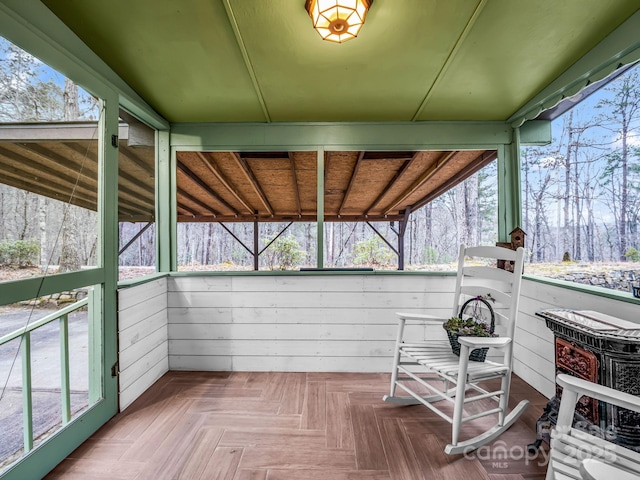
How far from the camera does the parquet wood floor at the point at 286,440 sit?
5.07 ft

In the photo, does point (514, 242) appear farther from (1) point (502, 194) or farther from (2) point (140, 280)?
(2) point (140, 280)

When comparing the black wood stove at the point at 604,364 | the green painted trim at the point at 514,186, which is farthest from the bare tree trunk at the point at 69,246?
the green painted trim at the point at 514,186

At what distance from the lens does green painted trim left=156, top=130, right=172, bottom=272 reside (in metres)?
2.79

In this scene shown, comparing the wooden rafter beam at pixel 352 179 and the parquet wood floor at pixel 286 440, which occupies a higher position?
the wooden rafter beam at pixel 352 179

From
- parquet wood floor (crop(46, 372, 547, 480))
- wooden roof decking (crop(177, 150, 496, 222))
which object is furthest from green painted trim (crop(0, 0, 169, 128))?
parquet wood floor (crop(46, 372, 547, 480))

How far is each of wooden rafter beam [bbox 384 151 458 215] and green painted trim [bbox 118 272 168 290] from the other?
9.89ft

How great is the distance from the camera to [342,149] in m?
2.83

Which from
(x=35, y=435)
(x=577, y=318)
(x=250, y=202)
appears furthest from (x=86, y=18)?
(x=250, y=202)

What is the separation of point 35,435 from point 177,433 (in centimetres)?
69

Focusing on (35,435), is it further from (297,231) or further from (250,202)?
(250,202)

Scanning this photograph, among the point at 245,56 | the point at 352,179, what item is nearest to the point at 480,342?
the point at 245,56

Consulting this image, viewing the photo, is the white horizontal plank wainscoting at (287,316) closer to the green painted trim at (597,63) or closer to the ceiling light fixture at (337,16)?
the green painted trim at (597,63)

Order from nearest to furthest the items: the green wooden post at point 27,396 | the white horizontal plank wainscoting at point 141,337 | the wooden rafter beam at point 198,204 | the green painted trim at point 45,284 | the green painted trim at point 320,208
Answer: the green painted trim at point 45,284, the green wooden post at point 27,396, the white horizontal plank wainscoting at point 141,337, the green painted trim at point 320,208, the wooden rafter beam at point 198,204

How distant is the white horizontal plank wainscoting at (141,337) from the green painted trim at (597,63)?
335 centimetres
